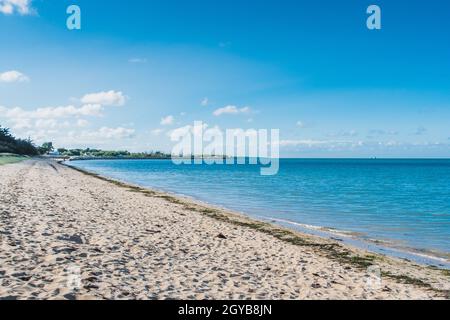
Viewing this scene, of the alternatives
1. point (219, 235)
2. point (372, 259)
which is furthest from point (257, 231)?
point (372, 259)

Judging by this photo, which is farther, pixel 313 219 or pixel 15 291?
pixel 313 219

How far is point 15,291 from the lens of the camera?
7719mm

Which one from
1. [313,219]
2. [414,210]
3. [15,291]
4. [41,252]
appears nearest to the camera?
[15,291]

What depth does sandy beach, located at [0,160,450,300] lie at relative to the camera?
8.85 metres

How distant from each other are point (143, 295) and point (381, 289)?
6979mm

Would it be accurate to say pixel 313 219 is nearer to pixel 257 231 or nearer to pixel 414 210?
pixel 257 231

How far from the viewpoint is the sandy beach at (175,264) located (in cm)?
885

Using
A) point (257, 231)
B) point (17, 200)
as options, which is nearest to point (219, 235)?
point (257, 231)

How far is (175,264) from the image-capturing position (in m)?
11.5

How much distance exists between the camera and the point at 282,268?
12320 millimetres

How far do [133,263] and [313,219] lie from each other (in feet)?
64.1
